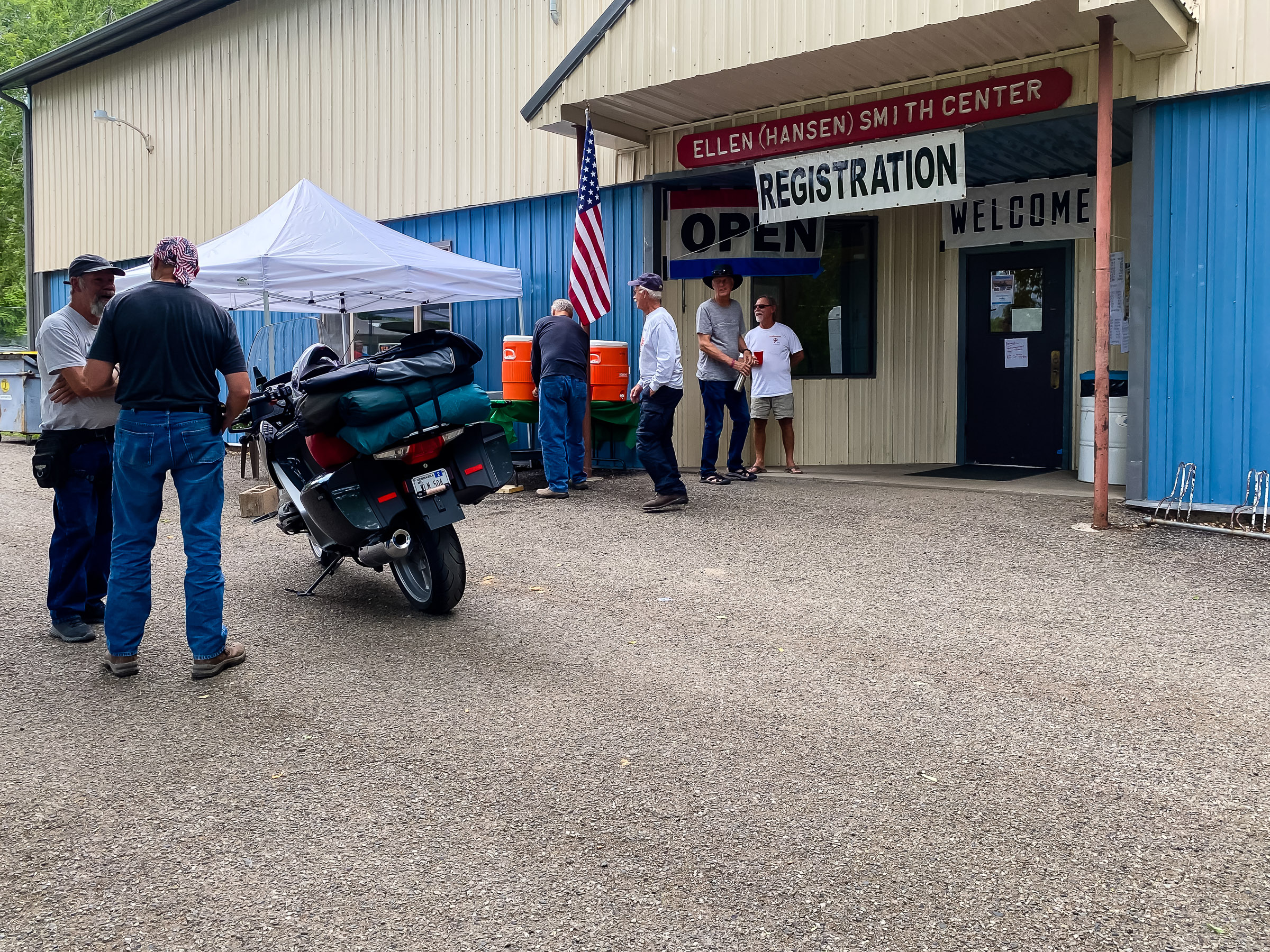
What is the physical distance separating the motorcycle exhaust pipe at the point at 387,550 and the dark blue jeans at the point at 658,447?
3.71 metres

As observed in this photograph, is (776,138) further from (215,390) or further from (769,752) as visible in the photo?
Result: (769,752)

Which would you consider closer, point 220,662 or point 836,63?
point 220,662

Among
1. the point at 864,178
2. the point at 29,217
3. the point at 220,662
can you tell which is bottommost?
the point at 220,662

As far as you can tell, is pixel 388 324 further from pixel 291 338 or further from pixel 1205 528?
pixel 1205 528

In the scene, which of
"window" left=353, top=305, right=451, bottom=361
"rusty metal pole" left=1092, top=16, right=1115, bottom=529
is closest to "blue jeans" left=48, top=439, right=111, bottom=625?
"rusty metal pole" left=1092, top=16, right=1115, bottom=529

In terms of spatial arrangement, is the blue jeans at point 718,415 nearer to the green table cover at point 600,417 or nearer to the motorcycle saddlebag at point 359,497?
the green table cover at point 600,417

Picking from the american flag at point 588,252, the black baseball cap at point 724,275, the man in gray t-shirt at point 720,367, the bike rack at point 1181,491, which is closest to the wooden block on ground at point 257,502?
the american flag at point 588,252

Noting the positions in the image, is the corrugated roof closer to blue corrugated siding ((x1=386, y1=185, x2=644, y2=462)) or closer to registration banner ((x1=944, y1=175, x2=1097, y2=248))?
blue corrugated siding ((x1=386, y1=185, x2=644, y2=462))

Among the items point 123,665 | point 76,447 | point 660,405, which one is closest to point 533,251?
point 660,405

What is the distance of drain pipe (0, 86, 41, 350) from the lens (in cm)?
2061

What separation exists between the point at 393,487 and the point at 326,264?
5.64m

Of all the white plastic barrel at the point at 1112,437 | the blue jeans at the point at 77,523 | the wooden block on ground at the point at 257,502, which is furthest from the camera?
the white plastic barrel at the point at 1112,437

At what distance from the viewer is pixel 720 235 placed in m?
11.6

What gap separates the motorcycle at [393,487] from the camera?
538cm
